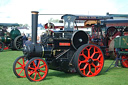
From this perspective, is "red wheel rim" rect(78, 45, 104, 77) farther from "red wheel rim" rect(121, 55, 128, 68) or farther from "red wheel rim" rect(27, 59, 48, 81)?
"red wheel rim" rect(121, 55, 128, 68)

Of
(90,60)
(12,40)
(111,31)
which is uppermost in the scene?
(111,31)

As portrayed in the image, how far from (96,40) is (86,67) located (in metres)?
3.65

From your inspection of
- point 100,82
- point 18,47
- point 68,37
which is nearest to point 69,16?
point 68,37

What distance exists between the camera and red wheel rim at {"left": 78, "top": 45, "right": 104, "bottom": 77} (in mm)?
5621

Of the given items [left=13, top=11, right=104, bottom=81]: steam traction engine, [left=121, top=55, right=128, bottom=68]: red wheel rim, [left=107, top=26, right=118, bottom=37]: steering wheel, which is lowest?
[left=121, top=55, right=128, bottom=68]: red wheel rim

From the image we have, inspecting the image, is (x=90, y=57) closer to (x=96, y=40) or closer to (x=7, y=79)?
(x=7, y=79)

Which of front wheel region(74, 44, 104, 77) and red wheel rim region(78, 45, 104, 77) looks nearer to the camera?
front wheel region(74, 44, 104, 77)

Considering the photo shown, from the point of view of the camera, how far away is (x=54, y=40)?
5.53 meters

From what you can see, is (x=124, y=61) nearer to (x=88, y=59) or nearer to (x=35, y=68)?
(x=88, y=59)

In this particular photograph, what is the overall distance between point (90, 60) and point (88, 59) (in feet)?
0.19

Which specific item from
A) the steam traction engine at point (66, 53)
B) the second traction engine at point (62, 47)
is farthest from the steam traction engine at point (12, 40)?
the second traction engine at point (62, 47)

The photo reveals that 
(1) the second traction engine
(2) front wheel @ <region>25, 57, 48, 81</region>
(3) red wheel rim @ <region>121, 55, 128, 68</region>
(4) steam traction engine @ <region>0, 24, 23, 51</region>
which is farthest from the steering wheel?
(4) steam traction engine @ <region>0, 24, 23, 51</region>

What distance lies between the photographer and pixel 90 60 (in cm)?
571

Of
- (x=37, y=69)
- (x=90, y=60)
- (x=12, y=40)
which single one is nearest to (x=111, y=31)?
(x=90, y=60)
